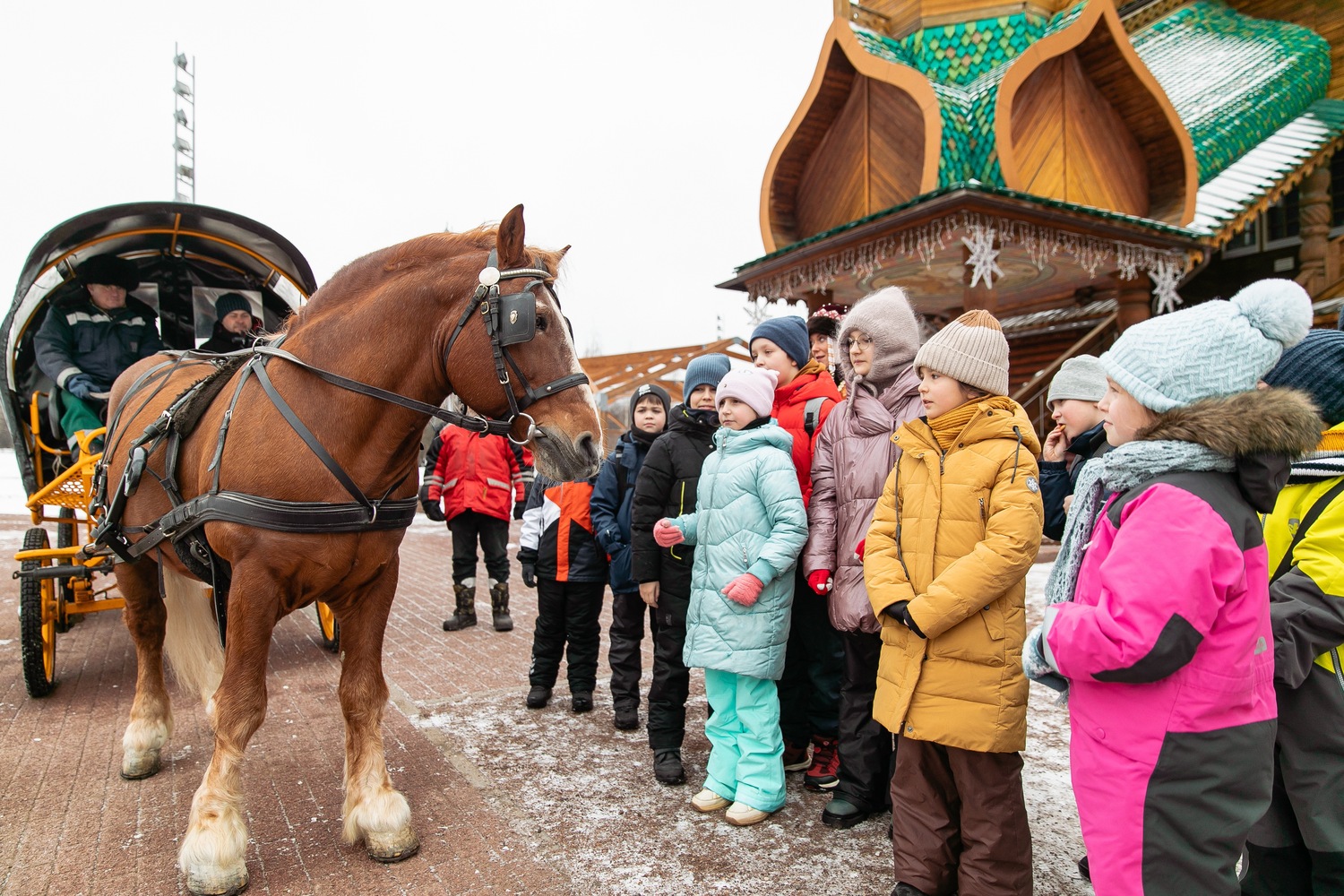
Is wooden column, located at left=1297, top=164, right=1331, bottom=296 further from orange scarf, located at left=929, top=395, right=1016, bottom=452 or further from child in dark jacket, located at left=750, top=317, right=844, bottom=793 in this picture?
orange scarf, located at left=929, top=395, right=1016, bottom=452

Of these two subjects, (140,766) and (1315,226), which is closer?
(140,766)

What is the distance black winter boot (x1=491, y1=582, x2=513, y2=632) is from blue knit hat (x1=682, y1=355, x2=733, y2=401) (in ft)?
11.5

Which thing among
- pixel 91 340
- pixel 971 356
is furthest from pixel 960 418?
pixel 91 340

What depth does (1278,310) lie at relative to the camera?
1724mm

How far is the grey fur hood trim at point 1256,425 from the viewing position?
1.65 m

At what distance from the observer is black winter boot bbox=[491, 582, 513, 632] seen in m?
6.58

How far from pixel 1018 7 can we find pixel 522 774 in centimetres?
1129

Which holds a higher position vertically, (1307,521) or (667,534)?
(1307,521)

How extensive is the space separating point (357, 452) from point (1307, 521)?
117 inches

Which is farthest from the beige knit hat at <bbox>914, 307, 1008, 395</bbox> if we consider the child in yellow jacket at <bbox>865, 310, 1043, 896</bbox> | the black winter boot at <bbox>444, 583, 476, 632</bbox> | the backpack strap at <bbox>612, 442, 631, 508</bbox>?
the black winter boot at <bbox>444, 583, 476, 632</bbox>

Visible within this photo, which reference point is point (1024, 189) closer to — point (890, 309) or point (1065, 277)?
point (1065, 277)

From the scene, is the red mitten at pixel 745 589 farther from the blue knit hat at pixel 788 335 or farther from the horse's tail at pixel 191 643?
the horse's tail at pixel 191 643

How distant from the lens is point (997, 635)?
94.0 inches

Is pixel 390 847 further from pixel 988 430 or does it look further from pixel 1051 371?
pixel 1051 371
